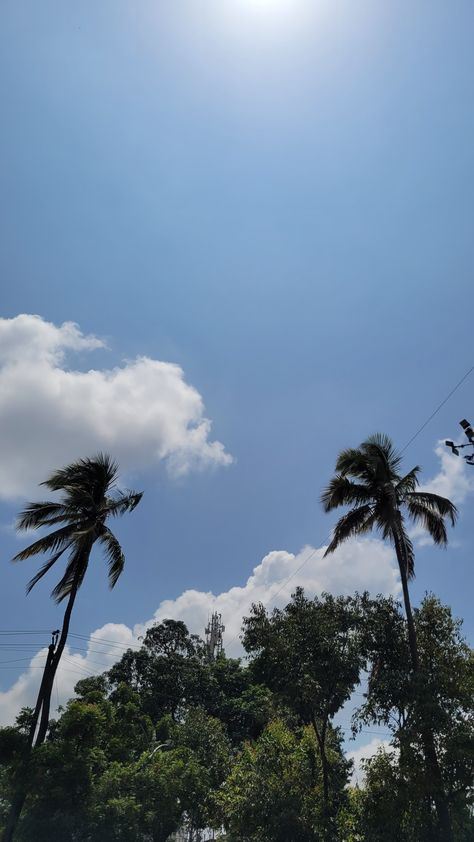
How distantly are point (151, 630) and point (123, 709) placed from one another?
2282cm

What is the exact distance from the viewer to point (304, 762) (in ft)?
75.9

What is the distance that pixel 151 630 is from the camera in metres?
60.6

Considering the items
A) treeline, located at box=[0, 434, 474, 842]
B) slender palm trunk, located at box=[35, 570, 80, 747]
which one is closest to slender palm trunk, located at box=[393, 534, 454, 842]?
treeline, located at box=[0, 434, 474, 842]

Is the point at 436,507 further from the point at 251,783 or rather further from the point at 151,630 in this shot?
the point at 151,630

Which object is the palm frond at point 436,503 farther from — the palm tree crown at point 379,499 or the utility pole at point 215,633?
the utility pole at point 215,633

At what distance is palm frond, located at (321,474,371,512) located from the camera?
68.7ft

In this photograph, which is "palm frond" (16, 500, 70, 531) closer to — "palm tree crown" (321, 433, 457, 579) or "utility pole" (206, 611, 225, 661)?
"palm tree crown" (321, 433, 457, 579)

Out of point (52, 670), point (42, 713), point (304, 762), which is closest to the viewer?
point (42, 713)

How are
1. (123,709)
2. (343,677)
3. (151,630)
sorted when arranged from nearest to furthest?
1. (343,677)
2. (123,709)
3. (151,630)

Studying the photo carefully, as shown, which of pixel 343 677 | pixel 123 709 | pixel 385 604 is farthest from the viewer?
pixel 123 709

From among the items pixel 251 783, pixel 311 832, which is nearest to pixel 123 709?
pixel 251 783

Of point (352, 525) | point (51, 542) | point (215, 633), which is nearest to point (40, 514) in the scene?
point (51, 542)

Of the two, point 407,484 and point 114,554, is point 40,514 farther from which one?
point 407,484

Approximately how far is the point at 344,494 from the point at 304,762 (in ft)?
40.1
